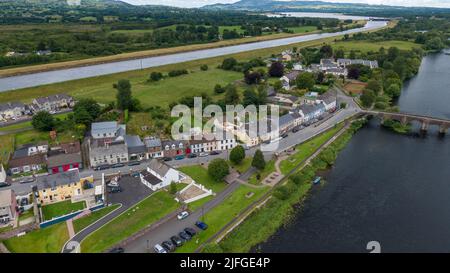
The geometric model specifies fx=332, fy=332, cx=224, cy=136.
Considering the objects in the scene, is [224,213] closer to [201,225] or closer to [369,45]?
[201,225]

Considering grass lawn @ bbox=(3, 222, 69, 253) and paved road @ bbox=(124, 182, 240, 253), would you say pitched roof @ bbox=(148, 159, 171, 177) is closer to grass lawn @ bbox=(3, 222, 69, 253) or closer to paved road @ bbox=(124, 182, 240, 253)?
paved road @ bbox=(124, 182, 240, 253)

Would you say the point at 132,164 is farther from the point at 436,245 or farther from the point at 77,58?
the point at 77,58

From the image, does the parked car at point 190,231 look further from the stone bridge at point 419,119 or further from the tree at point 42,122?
the stone bridge at point 419,119

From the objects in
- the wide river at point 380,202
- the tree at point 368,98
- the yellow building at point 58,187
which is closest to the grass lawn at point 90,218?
the yellow building at point 58,187

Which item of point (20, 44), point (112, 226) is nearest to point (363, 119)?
point (112, 226)

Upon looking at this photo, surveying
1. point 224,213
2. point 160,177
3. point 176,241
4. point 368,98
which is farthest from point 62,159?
point 368,98

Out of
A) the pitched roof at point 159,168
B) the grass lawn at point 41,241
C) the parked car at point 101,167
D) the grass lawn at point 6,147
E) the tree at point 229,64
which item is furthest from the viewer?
the tree at point 229,64
